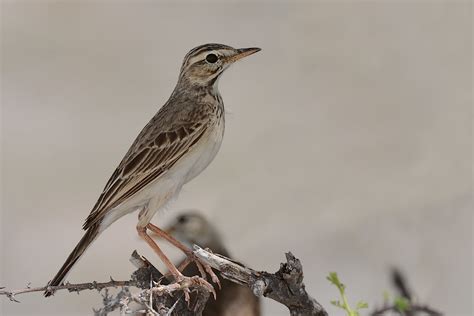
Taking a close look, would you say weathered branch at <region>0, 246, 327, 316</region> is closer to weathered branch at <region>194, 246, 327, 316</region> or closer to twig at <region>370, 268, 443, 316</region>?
weathered branch at <region>194, 246, 327, 316</region>

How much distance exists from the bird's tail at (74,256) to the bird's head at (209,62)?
132cm

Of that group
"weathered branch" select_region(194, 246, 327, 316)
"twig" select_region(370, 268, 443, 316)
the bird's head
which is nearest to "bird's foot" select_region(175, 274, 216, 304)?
"weathered branch" select_region(194, 246, 327, 316)

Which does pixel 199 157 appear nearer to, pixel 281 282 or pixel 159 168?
pixel 159 168

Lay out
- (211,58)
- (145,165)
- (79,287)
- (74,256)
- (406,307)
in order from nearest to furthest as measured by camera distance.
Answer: (79,287), (74,256), (145,165), (406,307), (211,58)

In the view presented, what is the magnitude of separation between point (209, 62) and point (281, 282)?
195 cm

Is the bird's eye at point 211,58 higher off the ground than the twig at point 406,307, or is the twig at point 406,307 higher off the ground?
the bird's eye at point 211,58

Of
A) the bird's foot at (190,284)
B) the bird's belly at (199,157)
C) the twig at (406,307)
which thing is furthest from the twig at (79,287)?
the twig at (406,307)

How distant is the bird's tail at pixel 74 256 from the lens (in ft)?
17.9

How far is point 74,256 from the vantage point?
553cm

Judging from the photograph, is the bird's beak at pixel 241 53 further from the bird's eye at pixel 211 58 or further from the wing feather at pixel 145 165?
the wing feather at pixel 145 165

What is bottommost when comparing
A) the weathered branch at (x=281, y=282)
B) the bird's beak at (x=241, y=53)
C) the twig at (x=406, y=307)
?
the twig at (x=406, y=307)

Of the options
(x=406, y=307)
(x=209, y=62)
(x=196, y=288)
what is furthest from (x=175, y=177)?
(x=406, y=307)

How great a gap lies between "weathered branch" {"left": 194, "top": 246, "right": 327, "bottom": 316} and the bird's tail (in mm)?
886

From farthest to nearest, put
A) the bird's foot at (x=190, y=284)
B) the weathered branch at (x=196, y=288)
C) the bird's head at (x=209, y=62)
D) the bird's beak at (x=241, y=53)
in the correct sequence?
the bird's head at (x=209, y=62) → the bird's beak at (x=241, y=53) → the bird's foot at (x=190, y=284) → the weathered branch at (x=196, y=288)
